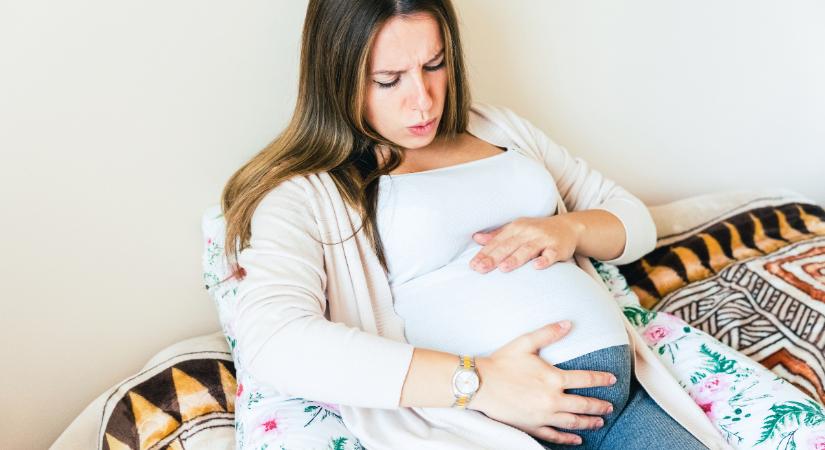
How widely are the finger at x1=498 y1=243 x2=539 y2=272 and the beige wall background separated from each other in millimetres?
624

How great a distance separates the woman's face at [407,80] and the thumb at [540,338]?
0.40 metres

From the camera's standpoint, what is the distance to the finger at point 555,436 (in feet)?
3.46

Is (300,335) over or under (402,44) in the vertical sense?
under

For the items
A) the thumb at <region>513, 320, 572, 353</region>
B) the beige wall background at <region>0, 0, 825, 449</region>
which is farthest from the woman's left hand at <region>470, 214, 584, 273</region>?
the beige wall background at <region>0, 0, 825, 449</region>

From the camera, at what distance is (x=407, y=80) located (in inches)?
46.5

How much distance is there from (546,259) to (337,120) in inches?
17.0

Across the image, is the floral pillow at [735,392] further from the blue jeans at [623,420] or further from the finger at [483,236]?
the finger at [483,236]

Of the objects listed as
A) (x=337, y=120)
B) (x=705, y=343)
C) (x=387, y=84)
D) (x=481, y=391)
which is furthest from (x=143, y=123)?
(x=705, y=343)

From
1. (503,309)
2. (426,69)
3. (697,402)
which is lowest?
(697,402)

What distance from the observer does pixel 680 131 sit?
6.53ft

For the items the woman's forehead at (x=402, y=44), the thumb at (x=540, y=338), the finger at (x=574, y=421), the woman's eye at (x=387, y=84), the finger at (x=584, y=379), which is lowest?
the finger at (x=574, y=421)

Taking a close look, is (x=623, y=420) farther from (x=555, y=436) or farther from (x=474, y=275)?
(x=474, y=275)

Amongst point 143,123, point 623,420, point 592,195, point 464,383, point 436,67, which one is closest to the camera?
point 464,383

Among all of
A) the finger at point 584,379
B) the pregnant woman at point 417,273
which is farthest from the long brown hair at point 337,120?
the finger at point 584,379
